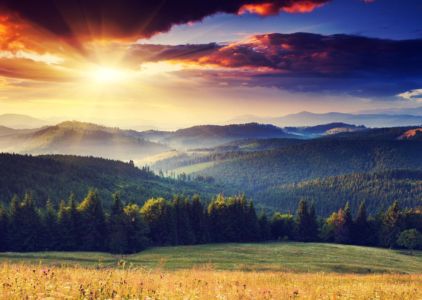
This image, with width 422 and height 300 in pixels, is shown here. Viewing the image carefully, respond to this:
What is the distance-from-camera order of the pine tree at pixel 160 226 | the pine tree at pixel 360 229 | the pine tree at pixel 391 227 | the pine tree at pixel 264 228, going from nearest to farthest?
the pine tree at pixel 160 226, the pine tree at pixel 391 227, the pine tree at pixel 264 228, the pine tree at pixel 360 229

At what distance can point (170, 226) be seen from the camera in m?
94.6

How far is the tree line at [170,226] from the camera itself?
82812 mm

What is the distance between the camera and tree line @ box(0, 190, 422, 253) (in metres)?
82.8

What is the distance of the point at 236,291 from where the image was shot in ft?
46.4

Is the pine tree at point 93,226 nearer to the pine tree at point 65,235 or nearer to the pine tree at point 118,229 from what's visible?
the pine tree at point 118,229

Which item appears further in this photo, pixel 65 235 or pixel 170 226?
pixel 170 226

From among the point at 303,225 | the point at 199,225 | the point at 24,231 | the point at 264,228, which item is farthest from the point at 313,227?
the point at 24,231

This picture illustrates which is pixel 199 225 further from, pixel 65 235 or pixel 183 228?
pixel 65 235

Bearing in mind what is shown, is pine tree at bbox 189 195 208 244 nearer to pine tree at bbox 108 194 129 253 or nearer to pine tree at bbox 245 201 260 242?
pine tree at bbox 245 201 260 242

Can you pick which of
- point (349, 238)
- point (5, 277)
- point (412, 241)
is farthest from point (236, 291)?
point (349, 238)

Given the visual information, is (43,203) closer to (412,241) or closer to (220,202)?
(220,202)

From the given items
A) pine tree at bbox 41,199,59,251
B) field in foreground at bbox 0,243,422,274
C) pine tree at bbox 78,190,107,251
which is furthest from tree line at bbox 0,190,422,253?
field in foreground at bbox 0,243,422,274

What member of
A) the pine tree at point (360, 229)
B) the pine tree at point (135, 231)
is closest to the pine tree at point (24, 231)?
the pine tree at point (135, 231)

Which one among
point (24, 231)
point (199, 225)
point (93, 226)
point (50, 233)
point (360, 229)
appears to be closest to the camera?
point (24, 231)
